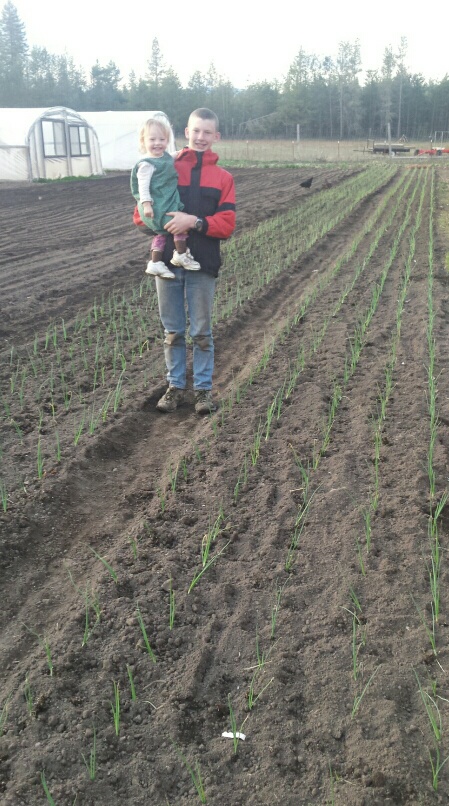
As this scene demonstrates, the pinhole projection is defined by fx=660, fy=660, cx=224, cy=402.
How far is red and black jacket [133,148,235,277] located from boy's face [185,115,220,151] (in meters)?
0.06

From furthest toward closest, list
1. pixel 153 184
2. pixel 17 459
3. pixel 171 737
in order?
1. pixel 153 184
2. pixel 17 459
3. pixel 171 737

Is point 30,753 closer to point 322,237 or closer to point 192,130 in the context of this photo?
point 192,130

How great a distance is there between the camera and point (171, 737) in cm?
201

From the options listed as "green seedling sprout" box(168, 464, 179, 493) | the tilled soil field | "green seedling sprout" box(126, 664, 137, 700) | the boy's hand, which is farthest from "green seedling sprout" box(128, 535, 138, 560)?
the boy's hand

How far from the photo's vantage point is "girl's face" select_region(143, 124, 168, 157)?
3.68 metres

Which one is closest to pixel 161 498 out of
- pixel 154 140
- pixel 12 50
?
pixel 154 140

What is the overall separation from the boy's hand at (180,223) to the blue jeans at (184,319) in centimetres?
31

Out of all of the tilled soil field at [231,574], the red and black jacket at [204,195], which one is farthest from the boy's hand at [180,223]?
the tilled soil field at [231,574]

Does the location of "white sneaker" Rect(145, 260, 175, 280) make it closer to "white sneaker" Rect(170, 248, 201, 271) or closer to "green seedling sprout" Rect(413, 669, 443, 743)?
"white sneaker" Rect(170, 248, 201, 271)

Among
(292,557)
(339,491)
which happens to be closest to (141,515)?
(292,557)

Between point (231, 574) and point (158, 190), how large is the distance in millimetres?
2265

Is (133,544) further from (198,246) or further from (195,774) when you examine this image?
(198,246)

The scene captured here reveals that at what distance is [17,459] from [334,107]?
70315 millimetres

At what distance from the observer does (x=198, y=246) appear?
401 cm
